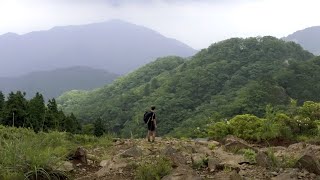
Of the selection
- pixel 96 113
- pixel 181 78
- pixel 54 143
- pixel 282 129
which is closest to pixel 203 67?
pixel 181 78

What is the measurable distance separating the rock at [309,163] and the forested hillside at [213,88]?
153 feet

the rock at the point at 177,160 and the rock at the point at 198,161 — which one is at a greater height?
the rock at the point at 177,160

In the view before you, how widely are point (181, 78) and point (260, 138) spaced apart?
82.0 metres

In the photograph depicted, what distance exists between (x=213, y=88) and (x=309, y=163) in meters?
84.1

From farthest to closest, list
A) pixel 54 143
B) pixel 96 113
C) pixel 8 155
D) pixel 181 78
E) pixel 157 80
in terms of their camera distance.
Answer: pixel 157 80
pixel 181 78
pixel 96 113
pixel 54 143
pixel 8 155

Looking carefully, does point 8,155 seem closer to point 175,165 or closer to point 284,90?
point 175,165

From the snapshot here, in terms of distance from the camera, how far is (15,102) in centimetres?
2466

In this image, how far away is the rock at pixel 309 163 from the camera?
6577mm

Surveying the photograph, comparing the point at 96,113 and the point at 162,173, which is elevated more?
the point at 162,173

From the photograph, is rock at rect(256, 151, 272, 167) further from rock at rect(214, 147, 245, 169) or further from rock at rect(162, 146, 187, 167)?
rock at rect(162, 146, 187, 167)

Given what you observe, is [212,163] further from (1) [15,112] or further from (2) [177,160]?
(1) [15,112]

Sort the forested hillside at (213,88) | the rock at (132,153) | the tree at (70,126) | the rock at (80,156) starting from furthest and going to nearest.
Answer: the forested hillside at (213,88)
the tree at (70,126)
the rock at (132,153)
the rock at (80,156)

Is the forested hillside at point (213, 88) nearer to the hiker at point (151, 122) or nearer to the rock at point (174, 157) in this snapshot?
the hiker at point (151, 122)

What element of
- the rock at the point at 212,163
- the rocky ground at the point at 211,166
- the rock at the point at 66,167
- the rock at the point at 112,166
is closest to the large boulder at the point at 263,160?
the rocky ground at the point at 211,166
